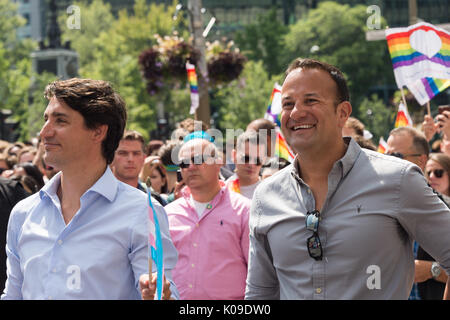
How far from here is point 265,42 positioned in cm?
6031

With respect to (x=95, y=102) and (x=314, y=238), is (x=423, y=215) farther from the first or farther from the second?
(x=95, y=102)

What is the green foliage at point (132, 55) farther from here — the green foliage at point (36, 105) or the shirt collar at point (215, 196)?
the shirt collar at point (215, 196)

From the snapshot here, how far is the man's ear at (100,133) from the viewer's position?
3186mm

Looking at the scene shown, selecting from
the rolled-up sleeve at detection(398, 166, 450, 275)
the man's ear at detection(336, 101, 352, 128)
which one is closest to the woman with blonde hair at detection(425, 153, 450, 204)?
the man's ear at detection(336, 101, 352, 128)

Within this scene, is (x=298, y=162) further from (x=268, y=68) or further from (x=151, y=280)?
(x=268, y=68)

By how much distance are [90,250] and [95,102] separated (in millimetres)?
605

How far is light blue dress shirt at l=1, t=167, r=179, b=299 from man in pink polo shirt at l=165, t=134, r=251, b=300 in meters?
1.94

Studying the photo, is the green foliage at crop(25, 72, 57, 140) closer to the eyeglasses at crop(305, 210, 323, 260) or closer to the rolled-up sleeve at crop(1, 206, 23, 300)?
the rolled-up sleeve at crop(1, 206, 23, 300)

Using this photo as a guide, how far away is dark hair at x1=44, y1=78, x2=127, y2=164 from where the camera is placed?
3129mm

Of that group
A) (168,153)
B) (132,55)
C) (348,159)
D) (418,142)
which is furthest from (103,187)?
(132,55)

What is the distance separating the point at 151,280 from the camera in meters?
2.62

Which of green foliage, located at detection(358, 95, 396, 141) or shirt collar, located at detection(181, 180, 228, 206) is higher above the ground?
shirt collar, located at detection(181, 180, 228, 206)
